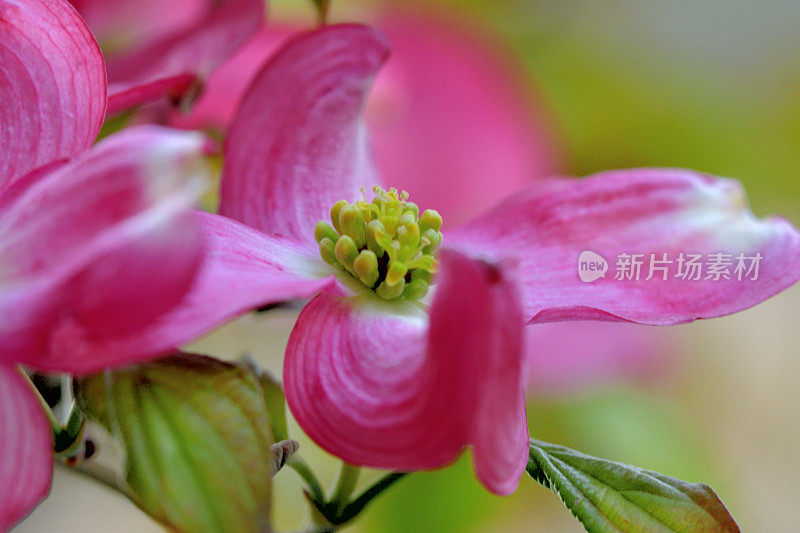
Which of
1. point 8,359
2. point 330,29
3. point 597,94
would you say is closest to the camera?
point 8,359

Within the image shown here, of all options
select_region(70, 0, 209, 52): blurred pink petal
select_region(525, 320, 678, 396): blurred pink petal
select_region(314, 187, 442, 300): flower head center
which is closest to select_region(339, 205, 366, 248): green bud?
select_region(314, 187, 442, 300): flower head center

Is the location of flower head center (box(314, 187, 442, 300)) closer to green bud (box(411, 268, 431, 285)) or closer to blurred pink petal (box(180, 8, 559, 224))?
green bud (box(411, 268, 431, 285))

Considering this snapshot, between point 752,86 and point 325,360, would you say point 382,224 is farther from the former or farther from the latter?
point 752,86

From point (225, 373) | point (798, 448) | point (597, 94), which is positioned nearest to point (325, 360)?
point (225, 373)

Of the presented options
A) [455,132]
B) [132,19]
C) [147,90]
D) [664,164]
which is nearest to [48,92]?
[147,90]

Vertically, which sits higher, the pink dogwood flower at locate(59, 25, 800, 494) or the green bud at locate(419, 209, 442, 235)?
the pink dogwood flower at locate(59, 25, 800, 494)

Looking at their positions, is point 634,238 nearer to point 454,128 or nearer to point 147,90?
point 147,90
